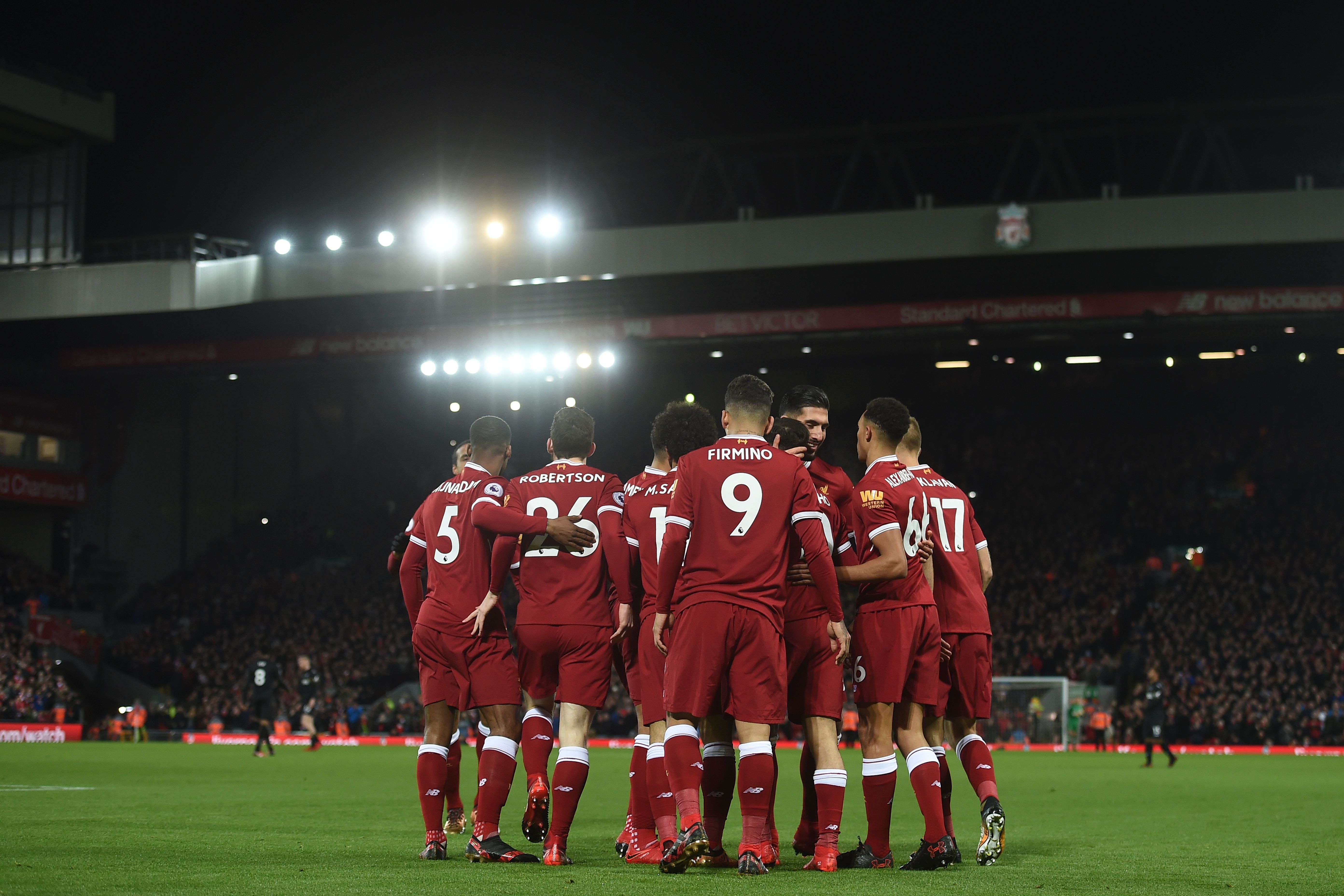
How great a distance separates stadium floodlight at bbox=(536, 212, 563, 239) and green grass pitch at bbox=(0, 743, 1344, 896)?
14810mm

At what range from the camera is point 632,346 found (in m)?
33.6

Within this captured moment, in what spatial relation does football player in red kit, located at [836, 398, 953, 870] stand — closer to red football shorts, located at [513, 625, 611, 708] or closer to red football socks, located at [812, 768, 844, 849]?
red football socks, located at [812, 768, 844, 849]

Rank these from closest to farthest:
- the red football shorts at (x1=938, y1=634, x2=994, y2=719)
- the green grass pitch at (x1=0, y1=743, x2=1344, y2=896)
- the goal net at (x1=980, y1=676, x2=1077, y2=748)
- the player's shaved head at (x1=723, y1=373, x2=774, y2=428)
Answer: the green grass pitch at (x1=0, y1=743, x2=1344, y2=896)
the player's shaved head at (x1=723, y1=373, x2=774, y2=428)
the red football shorts at (x1=938, y1=634, x2=994, y2=719)
the goal net at (x1=980, y1=676, x2=1077, y2=748)

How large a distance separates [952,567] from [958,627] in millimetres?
353

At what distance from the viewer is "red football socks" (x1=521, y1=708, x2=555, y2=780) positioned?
7.88m

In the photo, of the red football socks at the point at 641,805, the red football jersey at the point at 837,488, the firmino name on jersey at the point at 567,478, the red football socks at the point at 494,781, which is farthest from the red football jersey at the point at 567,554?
the red football jersey at the point at 837,488

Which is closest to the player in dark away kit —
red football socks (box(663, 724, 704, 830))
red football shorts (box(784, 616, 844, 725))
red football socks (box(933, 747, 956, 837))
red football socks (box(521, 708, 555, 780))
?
red football socks (box(933, 747, 956, 837))

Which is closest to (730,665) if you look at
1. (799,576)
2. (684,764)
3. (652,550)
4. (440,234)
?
(684,764)

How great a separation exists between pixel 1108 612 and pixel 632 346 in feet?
45.1

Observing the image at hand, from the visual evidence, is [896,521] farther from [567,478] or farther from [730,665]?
[567,478]

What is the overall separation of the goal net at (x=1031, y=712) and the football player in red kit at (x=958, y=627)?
2314 cm

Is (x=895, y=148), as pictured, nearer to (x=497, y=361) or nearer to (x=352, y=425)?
(x=497, y=361)

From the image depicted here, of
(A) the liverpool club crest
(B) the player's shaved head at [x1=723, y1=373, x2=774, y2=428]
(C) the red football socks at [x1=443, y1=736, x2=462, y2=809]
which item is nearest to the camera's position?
(B) the player's shaved head at [x1=723, y1=373, x2=774, y2=428]

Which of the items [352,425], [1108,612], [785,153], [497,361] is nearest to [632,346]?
[497,361]
